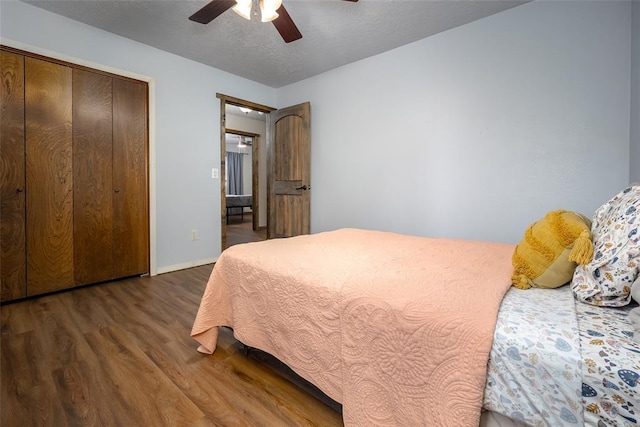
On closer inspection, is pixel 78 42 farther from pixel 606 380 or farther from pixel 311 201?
pixel 606 380

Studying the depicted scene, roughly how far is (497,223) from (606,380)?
2.15m

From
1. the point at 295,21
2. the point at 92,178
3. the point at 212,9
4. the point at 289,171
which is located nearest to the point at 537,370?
the point at 212,9

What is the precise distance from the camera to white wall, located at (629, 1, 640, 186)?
71.7 inches

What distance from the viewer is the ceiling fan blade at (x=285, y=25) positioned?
2.02 m

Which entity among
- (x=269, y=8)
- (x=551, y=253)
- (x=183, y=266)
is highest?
(x=269, y=8)

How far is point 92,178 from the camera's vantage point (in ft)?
8.98

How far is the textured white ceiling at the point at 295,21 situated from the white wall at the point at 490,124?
0.22m

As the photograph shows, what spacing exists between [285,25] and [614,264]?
2.33 meters

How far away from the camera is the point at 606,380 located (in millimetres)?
646

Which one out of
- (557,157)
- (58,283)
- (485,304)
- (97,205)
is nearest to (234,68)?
(97,205)

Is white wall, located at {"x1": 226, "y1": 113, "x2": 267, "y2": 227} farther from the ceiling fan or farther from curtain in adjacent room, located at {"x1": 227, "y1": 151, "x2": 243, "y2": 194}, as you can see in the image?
the ceiling fan

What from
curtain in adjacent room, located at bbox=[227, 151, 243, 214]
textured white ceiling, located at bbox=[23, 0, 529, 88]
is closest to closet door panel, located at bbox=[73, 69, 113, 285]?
textured white ceiling, located at bbox=[23, 0, 529, 88]

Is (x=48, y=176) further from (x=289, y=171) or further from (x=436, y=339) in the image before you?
(x=436, y=339)

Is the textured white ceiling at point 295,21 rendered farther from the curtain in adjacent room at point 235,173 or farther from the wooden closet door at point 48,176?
the curtain in adjacent room at point 235,173
